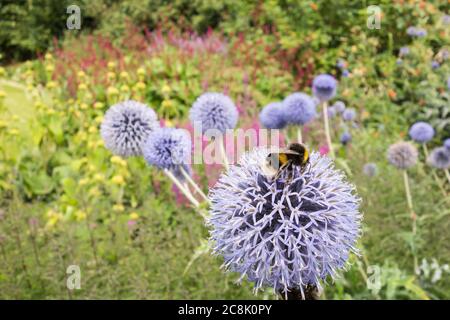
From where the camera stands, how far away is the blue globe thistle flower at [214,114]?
2695 mm

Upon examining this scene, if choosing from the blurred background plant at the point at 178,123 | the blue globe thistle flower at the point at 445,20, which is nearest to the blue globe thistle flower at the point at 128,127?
the blurred background plant at the point at 178,123

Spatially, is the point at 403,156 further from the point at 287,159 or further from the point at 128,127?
the point at 287,159

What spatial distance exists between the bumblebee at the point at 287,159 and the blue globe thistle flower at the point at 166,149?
3.53 ft

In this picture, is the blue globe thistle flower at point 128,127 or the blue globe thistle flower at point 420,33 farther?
the blue globe thistle flower at point 420,33

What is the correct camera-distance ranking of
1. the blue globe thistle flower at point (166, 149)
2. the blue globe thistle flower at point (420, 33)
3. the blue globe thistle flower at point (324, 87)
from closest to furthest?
the blue globe thistle flower at point (166, 149) → the blue globe thistle flower at point (324, 87) → the blue globe thistle flower at point (420, 33)

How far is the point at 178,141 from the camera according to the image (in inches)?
98.3

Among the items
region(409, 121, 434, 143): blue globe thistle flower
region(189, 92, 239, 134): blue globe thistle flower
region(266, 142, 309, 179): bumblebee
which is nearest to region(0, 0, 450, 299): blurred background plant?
region(409, 121, 434, 143): blue globe thistle flower

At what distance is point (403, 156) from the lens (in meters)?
3.02

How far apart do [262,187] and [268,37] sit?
226 inches

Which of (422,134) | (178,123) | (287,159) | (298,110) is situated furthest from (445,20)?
(287,159)

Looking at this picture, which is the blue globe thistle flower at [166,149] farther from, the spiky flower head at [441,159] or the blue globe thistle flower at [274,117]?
the spiky flower head at [441,159]

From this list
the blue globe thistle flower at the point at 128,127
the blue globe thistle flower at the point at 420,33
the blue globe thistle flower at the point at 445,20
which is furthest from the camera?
the blue globe thistle flower at the point at 445,20

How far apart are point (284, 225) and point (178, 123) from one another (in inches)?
150

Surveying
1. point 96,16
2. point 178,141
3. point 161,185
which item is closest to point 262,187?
point 178,141
